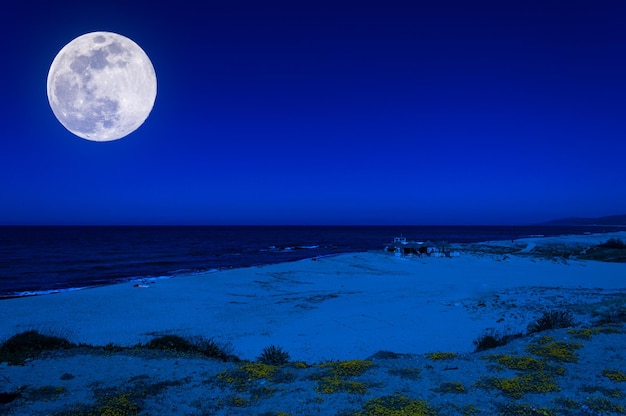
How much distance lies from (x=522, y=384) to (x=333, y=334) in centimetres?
785

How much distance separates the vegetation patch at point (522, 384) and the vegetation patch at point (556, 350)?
1277 mm

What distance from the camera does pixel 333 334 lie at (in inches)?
571

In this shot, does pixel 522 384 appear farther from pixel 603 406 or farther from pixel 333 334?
pixel 333 334

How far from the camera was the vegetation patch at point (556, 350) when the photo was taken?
30.0 feet

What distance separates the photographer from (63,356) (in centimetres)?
1026

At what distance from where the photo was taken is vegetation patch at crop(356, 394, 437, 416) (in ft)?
21.5

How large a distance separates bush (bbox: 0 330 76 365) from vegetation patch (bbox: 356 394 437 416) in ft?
31.0

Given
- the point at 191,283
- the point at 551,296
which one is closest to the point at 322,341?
the point at 551,296

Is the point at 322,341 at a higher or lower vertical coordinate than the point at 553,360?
lower

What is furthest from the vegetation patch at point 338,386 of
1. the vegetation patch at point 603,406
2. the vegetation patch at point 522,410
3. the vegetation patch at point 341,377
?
the vegetation patch at point 603,406

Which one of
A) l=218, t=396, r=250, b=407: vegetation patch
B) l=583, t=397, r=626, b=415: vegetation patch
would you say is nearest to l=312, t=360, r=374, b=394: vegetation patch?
l=218, t=396, r=250, b=407: vegetation patch

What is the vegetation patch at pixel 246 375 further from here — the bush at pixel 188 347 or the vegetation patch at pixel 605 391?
the vegetation patch at pixel 605 391

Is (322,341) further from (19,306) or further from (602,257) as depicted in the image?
(602,257)

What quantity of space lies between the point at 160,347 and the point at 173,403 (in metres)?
4.47
